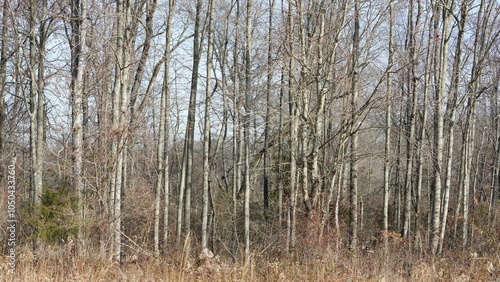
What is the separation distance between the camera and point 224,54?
1491cm

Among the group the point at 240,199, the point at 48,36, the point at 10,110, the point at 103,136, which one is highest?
the point at 48,36

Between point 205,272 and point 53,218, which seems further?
point 53,218

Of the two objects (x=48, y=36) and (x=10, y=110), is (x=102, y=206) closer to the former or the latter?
(x=48, y=36)

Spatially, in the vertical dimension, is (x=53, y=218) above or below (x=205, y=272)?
above

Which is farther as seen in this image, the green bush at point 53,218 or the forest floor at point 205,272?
the green bush at point 53,218

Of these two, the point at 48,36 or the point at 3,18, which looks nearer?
the point at 3,18

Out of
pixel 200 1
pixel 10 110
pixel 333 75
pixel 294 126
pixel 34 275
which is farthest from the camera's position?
pixel 10 110

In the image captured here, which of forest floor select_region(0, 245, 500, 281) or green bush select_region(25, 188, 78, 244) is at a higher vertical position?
green bush select_region(25, 188, 78, 244)

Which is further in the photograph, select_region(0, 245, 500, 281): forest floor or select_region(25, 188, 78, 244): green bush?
select_region(25, 188, 78, 244): green bush

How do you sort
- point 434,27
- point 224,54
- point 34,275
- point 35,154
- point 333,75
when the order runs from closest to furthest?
point 34,275, point 333,75, point 434,27, point 35,154, point 224,54

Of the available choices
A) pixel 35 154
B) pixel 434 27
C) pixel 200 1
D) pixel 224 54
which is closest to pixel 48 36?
pixel 35 154

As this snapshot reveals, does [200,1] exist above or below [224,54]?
above

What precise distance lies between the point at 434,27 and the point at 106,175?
893 centimetres

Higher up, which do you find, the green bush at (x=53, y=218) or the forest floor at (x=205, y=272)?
the green bush at (x=53, y=218)
